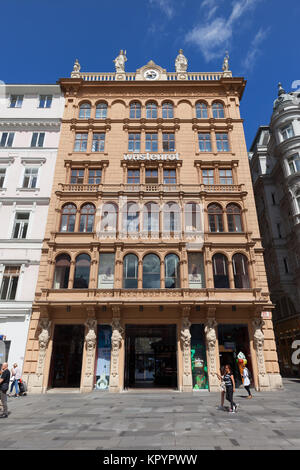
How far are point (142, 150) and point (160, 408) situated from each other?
2253 cm

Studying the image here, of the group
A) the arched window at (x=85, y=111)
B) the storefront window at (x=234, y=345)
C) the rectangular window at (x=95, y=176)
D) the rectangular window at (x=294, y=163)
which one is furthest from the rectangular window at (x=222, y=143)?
the storefront window at (x=234, y=345)

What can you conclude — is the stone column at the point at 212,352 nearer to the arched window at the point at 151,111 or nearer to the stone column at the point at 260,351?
the stone column at the point at 260,351

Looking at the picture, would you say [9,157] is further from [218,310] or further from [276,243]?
[276,243]

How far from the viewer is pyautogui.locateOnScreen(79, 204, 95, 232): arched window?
24.7 metres

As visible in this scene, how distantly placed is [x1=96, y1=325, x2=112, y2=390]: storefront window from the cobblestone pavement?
10.6ft

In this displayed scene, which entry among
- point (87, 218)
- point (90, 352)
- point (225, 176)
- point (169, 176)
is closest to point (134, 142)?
point (169, 176)

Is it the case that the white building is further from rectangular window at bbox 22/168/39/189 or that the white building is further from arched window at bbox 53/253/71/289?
arched window at bbox 53/253/71/289

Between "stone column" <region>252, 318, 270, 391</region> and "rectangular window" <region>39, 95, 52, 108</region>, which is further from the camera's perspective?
"rectangular window" <region>39, 95, 52, 108</region>

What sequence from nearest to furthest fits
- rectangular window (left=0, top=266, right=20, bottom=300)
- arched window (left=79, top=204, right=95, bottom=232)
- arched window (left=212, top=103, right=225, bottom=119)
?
rectangular window (left=0, top=266, right=20, bottom=300) < arched window (left=79, top=204, right=95, bottom=232) < arched window (left=212, top=103, right=225, bottom=119)

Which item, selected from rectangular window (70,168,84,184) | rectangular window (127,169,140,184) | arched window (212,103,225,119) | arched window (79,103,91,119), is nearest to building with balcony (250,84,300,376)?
arched window (212,103,225,119)

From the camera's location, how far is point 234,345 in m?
21.3

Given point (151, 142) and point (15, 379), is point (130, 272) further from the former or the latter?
point (151, 142)

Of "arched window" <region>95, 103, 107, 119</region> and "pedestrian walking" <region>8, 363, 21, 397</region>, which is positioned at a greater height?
"arched window" <region>95, 103, 107, 119</region>

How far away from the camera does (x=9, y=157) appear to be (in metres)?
27.7
